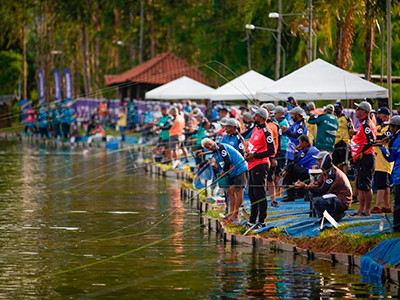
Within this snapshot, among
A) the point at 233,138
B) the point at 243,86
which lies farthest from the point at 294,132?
the point at 243,86

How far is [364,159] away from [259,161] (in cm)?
199

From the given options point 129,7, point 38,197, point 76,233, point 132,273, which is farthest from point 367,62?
point 129,7

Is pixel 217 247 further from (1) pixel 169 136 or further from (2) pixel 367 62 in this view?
(1) pixel 169 136

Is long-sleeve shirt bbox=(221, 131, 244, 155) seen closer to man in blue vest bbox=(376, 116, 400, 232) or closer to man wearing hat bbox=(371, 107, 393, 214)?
man wearing hat bbox=(371, 107, 393, 214)

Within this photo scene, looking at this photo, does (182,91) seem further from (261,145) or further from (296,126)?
(261,145)

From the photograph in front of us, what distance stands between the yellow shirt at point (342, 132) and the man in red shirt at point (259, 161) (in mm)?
4795

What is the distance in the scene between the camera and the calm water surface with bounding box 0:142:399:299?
1362cm

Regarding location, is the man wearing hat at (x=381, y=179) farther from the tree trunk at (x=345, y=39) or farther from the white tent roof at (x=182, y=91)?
the white tent roof at (x=182, y=91)

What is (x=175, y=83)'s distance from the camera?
42250 mm

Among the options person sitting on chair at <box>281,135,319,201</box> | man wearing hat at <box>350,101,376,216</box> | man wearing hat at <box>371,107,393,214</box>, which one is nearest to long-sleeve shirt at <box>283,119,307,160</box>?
person sitting on chair at <box>281,135,319,201</box>

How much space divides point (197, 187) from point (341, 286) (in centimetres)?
1211

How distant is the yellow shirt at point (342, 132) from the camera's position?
22.9 meters

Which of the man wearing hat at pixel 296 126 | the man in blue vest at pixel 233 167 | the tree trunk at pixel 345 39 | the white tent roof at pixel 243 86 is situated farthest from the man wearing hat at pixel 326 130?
the white tent roof at pixel 243 86

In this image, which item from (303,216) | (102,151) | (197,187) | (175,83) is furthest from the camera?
(102,151)
